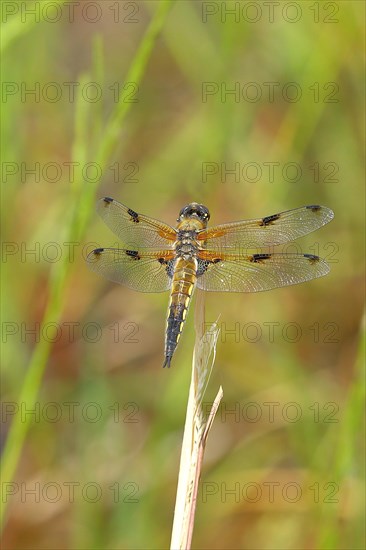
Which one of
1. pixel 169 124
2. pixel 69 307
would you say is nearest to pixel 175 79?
pixel 169 124

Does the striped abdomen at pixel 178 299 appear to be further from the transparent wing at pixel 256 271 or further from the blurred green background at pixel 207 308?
the blurred green background at pixel 207 308

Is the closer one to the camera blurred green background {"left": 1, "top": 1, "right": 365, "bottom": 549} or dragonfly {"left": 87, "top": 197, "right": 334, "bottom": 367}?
dragonfly {"left": 87, "top": 197, "right": 334, "bottom": 367}

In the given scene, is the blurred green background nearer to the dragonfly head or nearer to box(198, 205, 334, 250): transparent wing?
the dragonfly head

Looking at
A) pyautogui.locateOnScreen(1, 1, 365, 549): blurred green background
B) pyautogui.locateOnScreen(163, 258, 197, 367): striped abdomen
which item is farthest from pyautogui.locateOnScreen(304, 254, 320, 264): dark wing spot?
pyautogui.locateOnScreen(1, 1, 365, 549): blurred green background

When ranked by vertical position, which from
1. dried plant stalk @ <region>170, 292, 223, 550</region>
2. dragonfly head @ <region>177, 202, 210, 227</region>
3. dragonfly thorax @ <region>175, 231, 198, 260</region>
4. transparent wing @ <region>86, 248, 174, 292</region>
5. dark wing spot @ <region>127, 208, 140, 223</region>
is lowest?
dried plant stalk @ <region>170, 292, 223, 550</region>

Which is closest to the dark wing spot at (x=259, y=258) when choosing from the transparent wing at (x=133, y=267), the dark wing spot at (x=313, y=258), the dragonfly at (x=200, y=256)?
the dragonfly at (x=200, y=256)

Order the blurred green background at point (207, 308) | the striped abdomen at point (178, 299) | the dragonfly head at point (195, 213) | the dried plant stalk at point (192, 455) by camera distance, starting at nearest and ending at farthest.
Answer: the dried plant stalk at point (192, 455)
the striped abdomen at point (178, 299)
the dragonfly head at point (195, 213)
the blurred green background at point (207, 308)

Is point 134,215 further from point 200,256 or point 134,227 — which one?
point 200,256

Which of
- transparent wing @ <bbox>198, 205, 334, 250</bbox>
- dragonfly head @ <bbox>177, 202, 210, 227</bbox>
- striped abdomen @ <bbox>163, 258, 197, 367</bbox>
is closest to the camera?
striped abdomen @ <bbox>163, 258, 197, 367</bbox>
